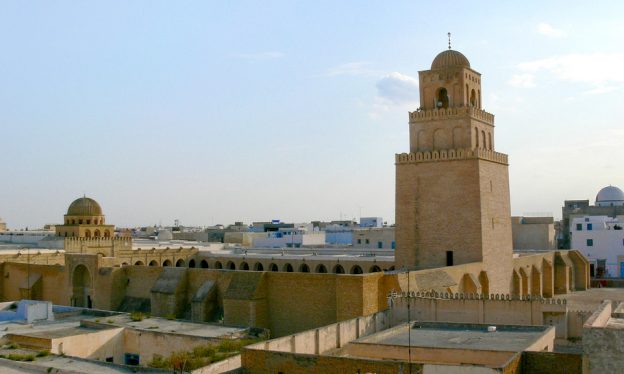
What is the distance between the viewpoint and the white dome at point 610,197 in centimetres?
6075

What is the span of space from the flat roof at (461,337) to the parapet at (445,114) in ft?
44.4

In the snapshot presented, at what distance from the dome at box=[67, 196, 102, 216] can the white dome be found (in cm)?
4408

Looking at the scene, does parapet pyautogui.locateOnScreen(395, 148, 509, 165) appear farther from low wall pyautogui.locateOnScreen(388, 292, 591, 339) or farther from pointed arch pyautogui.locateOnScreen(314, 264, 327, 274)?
low wall pyautogui.locateOnScreen(388, 292, 591, 339)

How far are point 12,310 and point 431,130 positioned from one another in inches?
756

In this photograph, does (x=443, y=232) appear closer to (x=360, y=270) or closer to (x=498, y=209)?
(x=498, y=209)

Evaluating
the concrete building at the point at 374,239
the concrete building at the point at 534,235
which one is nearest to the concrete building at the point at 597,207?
the concrete building at the point at 534,235

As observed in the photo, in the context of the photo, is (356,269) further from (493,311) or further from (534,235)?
(534,235)

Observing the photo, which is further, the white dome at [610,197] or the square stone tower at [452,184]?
the white dome at [610,197]

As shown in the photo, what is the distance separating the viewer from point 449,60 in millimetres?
31219

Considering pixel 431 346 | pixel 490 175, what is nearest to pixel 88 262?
pixel 490 175

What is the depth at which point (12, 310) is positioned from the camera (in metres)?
25.9

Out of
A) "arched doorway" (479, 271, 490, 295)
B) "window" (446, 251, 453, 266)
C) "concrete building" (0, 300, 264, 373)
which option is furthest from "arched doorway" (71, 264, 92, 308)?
"arched doorway" (479, 271, 490, 295)

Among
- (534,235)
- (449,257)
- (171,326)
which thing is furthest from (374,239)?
(171,326)

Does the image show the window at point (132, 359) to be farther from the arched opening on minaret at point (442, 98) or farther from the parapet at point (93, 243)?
the parapet at point (93, 243)
